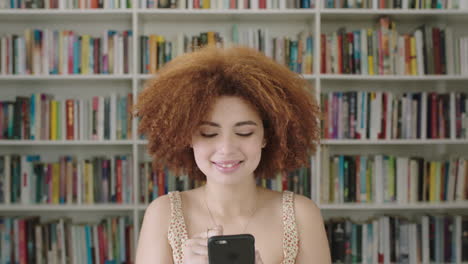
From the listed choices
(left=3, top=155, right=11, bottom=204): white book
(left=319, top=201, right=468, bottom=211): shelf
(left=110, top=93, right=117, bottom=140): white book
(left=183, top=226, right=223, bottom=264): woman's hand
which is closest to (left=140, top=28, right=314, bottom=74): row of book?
(left=110, top=93, right=117, bottom=140): white book

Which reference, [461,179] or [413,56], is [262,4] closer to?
[413,56]

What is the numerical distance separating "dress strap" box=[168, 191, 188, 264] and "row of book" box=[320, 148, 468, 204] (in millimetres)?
1326

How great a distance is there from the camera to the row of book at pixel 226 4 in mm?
2342

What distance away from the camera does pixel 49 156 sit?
2.57 metres

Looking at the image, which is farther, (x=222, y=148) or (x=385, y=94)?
(x=385, y=94)

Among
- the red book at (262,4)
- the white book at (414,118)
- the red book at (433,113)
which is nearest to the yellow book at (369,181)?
the white book at (414,118)

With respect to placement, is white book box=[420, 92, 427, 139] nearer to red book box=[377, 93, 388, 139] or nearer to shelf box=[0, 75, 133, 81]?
red book box=[377, 93, 388, 139]

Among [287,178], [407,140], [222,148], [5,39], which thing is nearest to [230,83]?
[222,148]

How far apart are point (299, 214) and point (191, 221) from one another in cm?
30

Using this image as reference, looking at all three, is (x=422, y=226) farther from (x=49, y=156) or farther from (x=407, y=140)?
(x=49, y=156)

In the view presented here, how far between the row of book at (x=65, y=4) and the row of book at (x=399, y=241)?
1607mm

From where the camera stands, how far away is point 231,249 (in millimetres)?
894

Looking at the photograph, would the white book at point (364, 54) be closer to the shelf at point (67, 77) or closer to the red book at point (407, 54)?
the red book at point (407, 54)

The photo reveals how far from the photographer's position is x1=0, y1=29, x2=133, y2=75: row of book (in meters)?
2.34
